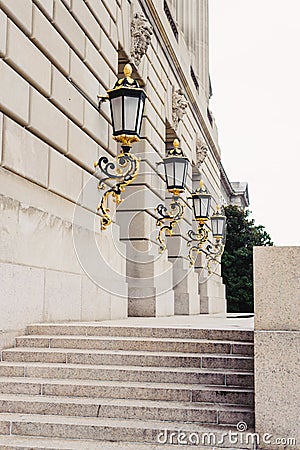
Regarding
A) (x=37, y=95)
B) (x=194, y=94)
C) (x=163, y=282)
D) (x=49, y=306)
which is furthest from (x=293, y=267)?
(x=194, y=94)

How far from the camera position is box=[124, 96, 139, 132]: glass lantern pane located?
438 inches

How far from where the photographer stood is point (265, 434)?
614 centimetres

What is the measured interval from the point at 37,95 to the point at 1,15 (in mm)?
1342

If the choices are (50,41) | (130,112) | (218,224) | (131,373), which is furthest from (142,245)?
(131,373)

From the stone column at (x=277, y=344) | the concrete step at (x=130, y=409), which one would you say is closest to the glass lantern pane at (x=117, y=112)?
the stone column at (x=277, y=344)

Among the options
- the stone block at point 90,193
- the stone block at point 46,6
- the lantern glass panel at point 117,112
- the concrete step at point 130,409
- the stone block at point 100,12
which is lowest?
the concrete step at point 130,409

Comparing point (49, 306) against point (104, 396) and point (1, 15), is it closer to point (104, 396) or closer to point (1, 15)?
point (104, 396)

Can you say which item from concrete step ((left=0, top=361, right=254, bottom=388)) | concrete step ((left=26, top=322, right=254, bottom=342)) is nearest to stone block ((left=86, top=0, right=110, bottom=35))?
concrete step ((left=26, top=322, right=254, bottom=342))

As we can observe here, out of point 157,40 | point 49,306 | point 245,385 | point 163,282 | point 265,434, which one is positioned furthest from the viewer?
point 157,40

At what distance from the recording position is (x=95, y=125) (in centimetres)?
1221

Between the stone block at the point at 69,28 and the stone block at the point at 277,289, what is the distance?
594cm

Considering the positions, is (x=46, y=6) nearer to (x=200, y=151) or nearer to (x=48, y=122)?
(x=48, y=122)

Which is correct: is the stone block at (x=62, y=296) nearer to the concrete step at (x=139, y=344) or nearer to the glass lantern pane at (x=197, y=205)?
the concrete step at (x=139, y=344)

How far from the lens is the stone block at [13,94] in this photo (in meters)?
8.67
